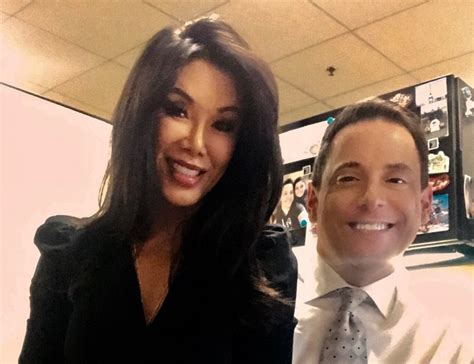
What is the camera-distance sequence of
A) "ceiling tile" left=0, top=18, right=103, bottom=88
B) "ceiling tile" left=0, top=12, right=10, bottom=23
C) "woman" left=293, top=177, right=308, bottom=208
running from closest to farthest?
"woman" left=293, top=177, right=308, bottom=208, "ceiling tile" left=0, top=12, right=10, bottom=23, "ceiling tile" left=0, top=18, right=103, bottom=88

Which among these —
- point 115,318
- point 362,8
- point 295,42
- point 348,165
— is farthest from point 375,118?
point 295,42

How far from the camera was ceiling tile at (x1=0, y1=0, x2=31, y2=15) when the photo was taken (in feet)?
7.00

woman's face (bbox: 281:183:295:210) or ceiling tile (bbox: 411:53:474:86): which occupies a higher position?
ceiling tile (bbox: 411:53:474:86)

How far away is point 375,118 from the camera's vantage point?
869 mm

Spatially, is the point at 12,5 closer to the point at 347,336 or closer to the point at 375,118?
the point at 375,118

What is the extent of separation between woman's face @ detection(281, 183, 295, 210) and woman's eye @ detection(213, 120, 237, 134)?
1.19 ft

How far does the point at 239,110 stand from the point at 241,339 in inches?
10.1

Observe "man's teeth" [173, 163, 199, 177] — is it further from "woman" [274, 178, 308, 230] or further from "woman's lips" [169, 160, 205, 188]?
"woman" [274, 178, 308, 230]

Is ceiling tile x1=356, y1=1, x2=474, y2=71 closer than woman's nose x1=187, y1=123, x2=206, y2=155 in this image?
No

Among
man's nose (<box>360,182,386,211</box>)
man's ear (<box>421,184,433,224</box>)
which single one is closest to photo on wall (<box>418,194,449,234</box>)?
man's ear (<box>421,184,433,224</box>)

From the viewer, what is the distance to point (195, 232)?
770 millimetres

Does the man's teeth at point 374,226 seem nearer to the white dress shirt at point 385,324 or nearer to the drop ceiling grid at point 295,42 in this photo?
the white dress shirt at point 385,324

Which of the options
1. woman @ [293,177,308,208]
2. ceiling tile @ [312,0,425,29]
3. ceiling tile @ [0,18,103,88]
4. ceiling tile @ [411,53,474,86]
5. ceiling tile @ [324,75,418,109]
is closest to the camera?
woman @ [293,177,308,208]

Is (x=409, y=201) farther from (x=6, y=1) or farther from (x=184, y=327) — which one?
(x=6, y=1)
